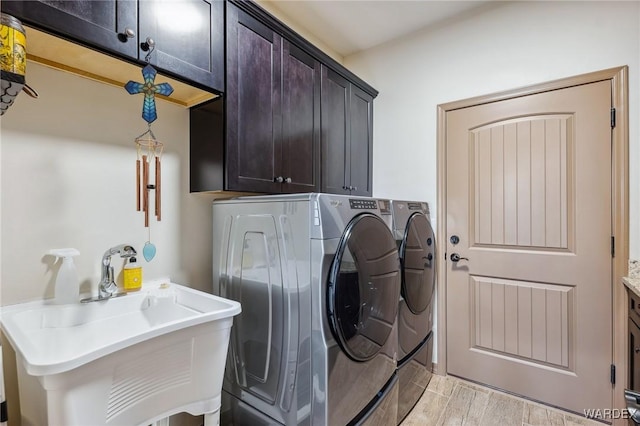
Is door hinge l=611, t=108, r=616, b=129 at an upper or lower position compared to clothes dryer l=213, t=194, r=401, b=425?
upper

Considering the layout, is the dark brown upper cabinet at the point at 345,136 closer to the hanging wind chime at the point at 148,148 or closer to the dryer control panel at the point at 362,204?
the dryer control panel at the point at 362,204

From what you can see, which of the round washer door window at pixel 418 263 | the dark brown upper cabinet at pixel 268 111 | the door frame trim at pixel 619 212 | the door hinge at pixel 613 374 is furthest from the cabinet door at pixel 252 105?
the door hinge at pixel 613 374

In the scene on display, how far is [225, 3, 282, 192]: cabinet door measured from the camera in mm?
1473

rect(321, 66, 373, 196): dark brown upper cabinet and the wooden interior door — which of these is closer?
the wooden interior door

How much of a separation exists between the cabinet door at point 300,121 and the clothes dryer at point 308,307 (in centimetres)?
45

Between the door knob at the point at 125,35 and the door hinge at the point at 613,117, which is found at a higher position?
the door knob at the point at 125,35

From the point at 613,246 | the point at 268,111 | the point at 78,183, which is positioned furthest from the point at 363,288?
the point at 613,246

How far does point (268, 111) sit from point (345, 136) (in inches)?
32.8

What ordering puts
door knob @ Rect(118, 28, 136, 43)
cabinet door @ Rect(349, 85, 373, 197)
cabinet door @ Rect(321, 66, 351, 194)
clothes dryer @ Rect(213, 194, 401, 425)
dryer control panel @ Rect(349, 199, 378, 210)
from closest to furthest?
door knob @ Rect(118, 28, 136, 43), clothes dryer @ Rect(213, 194, 401, 425), dryer control panel @ Rect(349, 199, 378, 210), cabinet door @ Rect(321, 66, 351, 194), cabinet door @ Rect(349, 85, 373, 197)

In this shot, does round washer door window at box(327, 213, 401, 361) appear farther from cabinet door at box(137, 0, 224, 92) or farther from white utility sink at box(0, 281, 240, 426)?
cabinet door at box(137, 0, 224, 92)

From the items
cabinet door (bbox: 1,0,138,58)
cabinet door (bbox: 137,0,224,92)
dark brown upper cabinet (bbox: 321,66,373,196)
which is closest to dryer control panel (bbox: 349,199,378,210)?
dark brown upper cabinet (bbox: 321,66,373,196)

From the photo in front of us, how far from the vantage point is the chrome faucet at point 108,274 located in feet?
4.31

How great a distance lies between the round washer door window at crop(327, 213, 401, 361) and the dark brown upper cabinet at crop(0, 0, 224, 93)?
3.14 feet

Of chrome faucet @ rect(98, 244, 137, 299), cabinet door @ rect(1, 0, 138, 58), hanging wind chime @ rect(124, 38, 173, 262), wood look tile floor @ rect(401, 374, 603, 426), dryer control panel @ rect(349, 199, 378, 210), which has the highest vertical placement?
cabinet door @ rect(1, 0, 138, 58)
